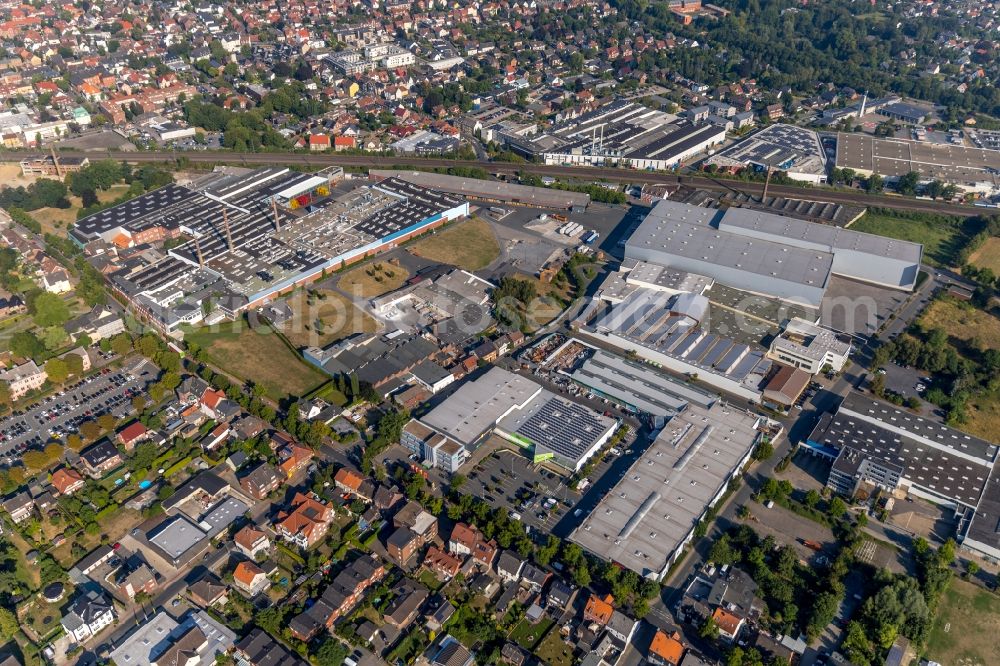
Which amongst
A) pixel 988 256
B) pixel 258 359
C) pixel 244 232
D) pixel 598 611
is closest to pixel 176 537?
pixel 258 359

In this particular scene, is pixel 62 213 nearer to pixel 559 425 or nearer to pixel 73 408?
pixel 73 408

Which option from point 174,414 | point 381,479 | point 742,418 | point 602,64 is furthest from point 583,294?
point 602,64

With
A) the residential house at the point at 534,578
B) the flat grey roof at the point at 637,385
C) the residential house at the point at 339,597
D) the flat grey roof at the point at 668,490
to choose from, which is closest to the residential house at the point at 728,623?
the flat grey roof at the point at 668,490

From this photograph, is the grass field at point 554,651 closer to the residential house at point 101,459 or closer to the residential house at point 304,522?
the residential house at point 304,522

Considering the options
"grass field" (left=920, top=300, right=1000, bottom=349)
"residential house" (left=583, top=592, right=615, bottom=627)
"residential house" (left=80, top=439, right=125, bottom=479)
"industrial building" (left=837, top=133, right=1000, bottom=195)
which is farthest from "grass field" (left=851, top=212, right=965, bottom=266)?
"residential house" (left=80, top=439, right=125, bottom=479)

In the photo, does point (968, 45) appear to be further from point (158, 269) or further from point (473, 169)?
point (158, 269)

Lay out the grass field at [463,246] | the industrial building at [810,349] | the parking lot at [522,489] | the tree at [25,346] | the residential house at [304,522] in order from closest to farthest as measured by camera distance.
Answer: the residential house at [304,522] < the parking lot at [522,489] < the industrial building at [810,349] < the tree at [25,346] < the grass field at [463,246]

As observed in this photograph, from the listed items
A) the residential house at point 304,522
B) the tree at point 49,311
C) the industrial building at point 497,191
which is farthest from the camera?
the industrial building at point 497,191

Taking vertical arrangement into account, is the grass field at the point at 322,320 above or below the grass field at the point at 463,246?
above
